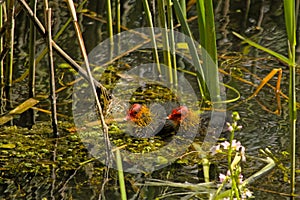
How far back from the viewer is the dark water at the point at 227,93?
1.43m

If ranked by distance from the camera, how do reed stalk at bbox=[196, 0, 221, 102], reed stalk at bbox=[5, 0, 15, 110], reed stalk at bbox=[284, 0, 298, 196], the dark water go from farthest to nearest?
reed stalk at bbox=[5, 0, 15, 110] → reed stalk at bbox=[196, 0, 221, 102] → the dark water → reed stalk at bbox=[284, 0, 298, 196]

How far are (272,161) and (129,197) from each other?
30 cm

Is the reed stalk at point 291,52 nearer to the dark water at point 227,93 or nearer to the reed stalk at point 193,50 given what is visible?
the dark water at point 227,93

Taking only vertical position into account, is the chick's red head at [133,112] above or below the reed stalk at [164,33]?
below

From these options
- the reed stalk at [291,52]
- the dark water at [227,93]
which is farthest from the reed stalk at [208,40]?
the reed stalk at [291,52]

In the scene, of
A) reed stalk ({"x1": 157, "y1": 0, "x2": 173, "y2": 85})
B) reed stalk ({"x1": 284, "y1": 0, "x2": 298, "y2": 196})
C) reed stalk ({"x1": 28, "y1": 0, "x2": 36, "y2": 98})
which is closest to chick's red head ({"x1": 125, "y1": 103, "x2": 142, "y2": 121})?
reed stalk ({"x1": 157, "y1": 0, "x2": 173, "y2": 85})

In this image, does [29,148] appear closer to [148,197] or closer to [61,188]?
[61,188]

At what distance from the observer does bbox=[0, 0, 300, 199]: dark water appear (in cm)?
143

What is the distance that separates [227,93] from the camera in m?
1.87

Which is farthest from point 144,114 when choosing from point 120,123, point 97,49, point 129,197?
point 97,49

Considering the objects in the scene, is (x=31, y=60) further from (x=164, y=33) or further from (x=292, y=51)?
(x=292, y=51)

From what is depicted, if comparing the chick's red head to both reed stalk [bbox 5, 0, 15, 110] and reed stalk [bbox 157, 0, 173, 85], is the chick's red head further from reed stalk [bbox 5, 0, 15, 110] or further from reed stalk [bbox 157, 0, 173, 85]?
reed stalk [bbox 5, 0, 15, 110]

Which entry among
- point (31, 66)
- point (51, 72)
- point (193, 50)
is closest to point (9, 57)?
point (31, 66)

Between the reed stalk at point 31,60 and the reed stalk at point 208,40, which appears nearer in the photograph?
the reed stalk at point 208,40
